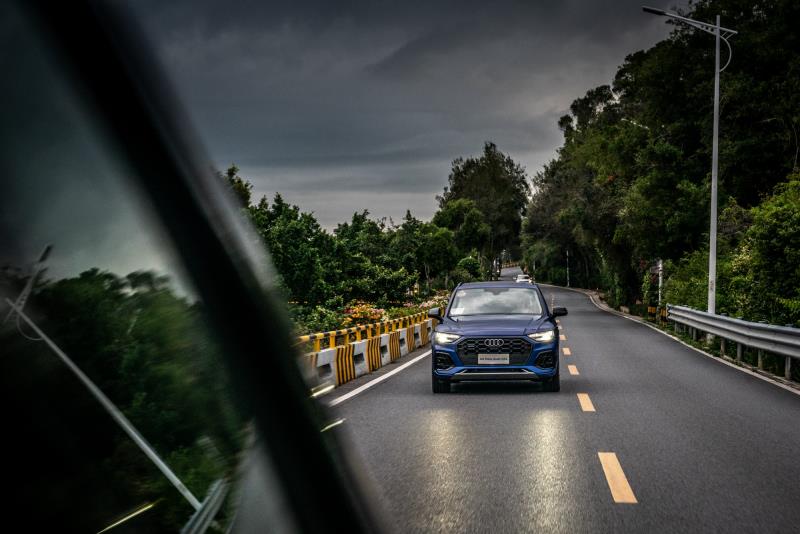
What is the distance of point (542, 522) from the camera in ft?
16.6

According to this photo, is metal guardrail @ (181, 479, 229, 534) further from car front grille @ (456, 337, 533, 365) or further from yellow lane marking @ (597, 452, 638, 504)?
car front grille @ (456, 337, 533, 365)

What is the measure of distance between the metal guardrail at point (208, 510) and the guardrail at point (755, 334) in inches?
515

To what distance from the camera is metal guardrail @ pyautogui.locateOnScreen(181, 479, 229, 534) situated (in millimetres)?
1258

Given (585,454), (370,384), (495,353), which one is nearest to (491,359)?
(495,353)

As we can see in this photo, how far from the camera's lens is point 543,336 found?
11.7m

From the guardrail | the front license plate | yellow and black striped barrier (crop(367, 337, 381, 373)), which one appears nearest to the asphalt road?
the front license plate

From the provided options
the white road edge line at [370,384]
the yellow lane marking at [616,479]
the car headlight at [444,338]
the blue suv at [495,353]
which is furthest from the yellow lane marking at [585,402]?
the white road edge line at [370,384]

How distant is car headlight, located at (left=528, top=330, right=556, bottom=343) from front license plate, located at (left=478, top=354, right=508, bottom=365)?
501 mm

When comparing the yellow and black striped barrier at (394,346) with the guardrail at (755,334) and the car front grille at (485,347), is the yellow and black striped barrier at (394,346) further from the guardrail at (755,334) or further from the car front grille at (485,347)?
the guardrail at (755,334)

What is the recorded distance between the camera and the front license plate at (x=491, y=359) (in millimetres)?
11672

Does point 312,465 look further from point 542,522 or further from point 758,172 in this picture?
point 758,172

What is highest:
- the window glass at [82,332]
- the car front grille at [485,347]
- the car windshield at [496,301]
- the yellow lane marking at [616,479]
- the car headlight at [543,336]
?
the window glass at [82,332]

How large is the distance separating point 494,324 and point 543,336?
0.88m

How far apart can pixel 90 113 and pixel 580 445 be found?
722 centimetres
